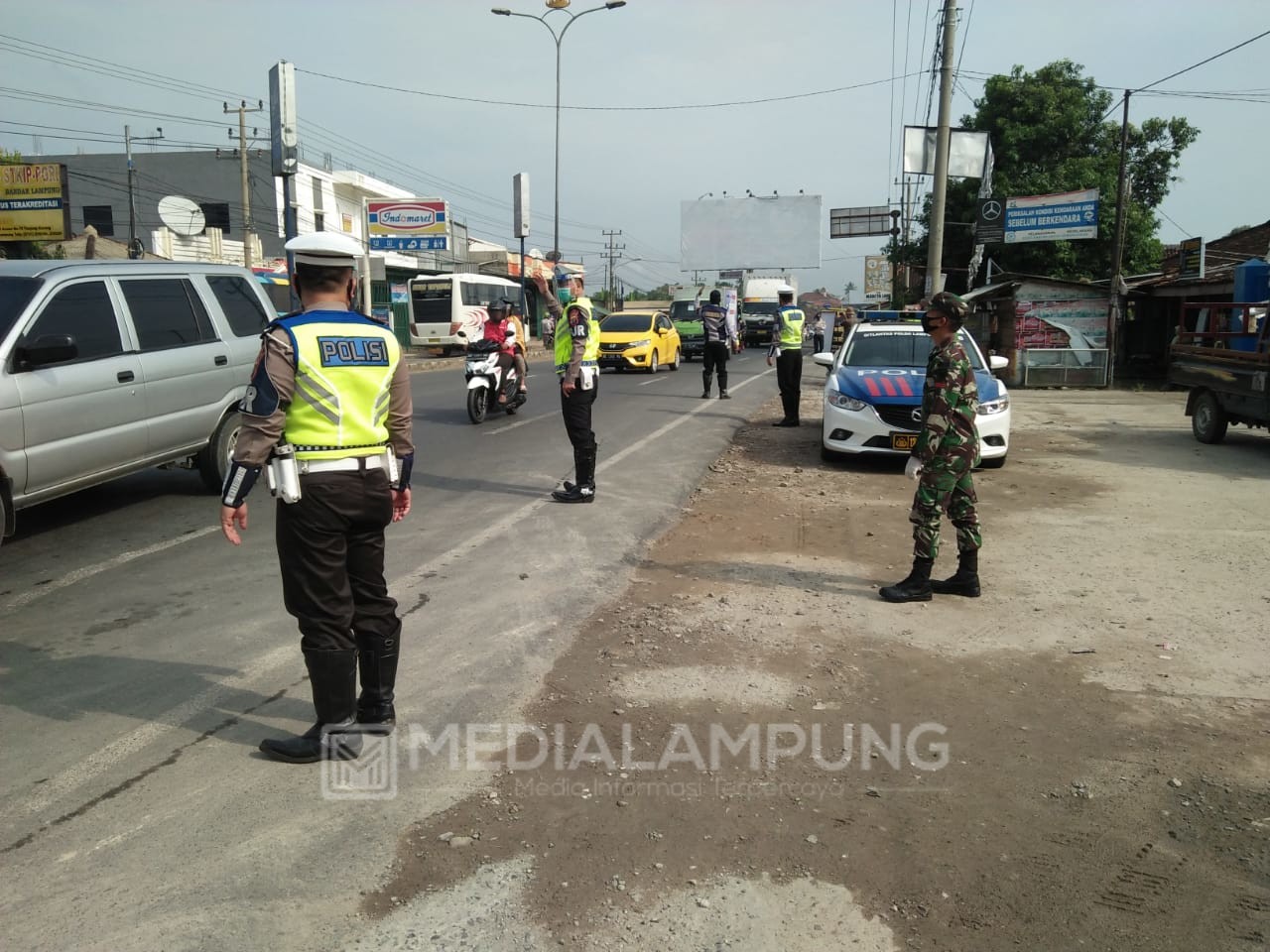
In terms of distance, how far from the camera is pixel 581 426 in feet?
27.3

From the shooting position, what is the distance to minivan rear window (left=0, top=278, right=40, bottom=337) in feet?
20.0

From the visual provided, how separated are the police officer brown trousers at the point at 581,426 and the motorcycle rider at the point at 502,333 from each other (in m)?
5.83

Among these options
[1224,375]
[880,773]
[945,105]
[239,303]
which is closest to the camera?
[880,773]

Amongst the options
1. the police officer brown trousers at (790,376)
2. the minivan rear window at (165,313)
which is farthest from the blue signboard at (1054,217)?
the minivan rear window at (165,313)

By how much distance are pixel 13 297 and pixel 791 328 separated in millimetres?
9715

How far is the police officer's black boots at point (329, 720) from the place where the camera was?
3.62 m

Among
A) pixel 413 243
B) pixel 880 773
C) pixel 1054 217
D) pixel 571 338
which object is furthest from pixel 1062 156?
pixel 880 773

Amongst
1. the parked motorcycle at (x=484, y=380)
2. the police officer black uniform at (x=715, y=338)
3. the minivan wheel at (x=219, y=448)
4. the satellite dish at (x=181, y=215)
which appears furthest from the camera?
the satellite dish at (x=181, y=215)

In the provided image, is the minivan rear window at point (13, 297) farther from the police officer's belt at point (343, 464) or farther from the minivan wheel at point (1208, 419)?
the minivan wheel at point (1208, 419)

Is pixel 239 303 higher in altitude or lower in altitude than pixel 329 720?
higher

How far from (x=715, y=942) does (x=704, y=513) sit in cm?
575

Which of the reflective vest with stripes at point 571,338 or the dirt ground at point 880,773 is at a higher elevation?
Answer: the reflective vest with stripes at point 571,338

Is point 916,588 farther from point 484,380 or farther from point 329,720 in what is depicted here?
point 484,380

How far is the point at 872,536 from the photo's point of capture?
7.46m
